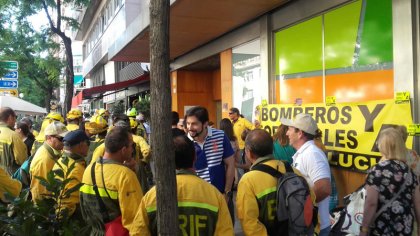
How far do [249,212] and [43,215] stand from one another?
1574 mm

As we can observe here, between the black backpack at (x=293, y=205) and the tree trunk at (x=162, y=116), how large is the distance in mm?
1027

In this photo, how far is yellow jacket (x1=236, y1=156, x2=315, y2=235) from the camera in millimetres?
2723

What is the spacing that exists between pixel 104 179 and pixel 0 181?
3.73ft

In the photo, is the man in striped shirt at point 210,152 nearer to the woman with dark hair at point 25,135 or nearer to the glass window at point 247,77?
the woman with dark hair at point 25,135

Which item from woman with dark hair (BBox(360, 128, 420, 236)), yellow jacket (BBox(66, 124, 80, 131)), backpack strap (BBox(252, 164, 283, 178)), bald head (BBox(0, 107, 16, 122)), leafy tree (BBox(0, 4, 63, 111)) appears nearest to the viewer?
backpack strap (BBox(252, 164, 283, 178))

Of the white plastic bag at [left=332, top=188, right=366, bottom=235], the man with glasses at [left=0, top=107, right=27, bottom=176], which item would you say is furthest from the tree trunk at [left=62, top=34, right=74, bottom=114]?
the white plastic bag at [left=332, top=188, right=366, bottom=235]

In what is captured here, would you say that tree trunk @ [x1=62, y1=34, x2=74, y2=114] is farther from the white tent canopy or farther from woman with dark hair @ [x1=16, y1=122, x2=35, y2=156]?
woman with dark hair @ [x1=16, y1=122, x2=35, y2=156]

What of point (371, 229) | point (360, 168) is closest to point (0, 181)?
point (371, 229)

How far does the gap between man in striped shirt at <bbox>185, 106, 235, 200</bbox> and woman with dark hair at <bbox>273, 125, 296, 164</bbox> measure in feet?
2.99

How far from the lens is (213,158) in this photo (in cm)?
424

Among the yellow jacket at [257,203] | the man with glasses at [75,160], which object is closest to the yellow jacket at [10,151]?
the man with glasses at [75,160]

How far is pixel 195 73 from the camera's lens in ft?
51.0

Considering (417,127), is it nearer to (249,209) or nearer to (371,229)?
(371,229)

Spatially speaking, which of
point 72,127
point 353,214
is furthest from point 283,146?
point 72,127
